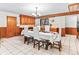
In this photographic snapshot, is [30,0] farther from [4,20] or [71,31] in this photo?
[71,31]

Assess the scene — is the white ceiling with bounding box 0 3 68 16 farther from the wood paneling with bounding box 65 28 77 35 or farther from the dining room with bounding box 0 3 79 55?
the wood paneling with bounding box 65 28 77 35

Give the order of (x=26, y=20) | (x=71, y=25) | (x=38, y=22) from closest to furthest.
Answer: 1. (x=38, y=22)
2. (x=71, y=25)
3. (x=26, y=20)

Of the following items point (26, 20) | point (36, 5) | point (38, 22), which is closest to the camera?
point (36, 5)

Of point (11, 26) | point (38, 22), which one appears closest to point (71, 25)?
point (38, 22)

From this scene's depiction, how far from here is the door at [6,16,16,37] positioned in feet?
18.9

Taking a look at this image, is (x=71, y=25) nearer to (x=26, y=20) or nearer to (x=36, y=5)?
(x=26, y=20)

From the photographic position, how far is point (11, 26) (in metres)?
5.96

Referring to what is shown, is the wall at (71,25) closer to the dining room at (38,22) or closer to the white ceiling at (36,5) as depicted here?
the dining room at (38,22)

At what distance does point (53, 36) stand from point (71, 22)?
11.2ft

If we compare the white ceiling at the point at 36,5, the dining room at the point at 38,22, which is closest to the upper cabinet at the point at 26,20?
the dining room at the point at 38,22

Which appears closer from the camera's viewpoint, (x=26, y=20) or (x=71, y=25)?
(x=71, y=25)

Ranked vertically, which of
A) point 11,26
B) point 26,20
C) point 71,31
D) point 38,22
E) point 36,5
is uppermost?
point 36,5

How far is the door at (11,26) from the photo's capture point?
18.9 ft
